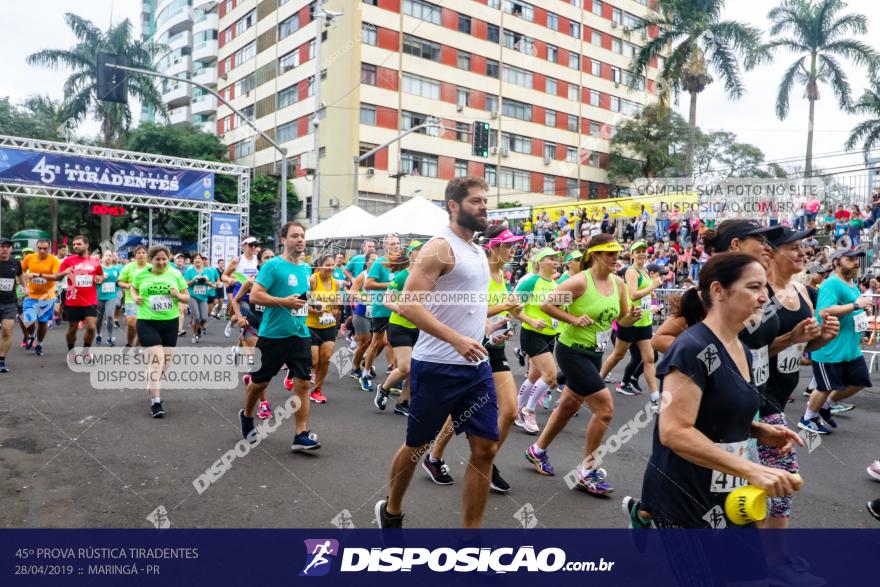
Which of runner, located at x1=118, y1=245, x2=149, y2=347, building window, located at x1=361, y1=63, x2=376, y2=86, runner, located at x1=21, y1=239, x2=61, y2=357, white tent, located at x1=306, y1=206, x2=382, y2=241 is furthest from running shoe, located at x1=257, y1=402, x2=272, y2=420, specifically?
building window, located at x1=361, y1=63, x2=376, y2=86

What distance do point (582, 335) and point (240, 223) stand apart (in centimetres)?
2038

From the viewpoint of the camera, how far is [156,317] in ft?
23.3

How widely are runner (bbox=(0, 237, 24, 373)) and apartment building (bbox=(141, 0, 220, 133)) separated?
48141 mm

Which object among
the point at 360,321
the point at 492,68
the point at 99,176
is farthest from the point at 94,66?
the point at 360,321

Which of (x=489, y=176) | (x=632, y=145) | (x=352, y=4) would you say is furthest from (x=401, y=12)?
(x=632, y=145)

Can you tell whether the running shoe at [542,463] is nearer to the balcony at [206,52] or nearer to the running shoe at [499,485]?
the running shoe at [499,485]

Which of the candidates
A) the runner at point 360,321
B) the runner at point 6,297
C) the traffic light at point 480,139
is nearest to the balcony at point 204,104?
the traffic light at point 480,139

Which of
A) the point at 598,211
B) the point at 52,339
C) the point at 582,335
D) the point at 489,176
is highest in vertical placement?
the point at 489,176

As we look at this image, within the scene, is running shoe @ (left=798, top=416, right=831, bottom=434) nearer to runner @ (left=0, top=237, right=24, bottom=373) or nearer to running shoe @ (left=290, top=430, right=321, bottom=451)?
running shoe @ (left=290, top=430, right=321, bottom=451)

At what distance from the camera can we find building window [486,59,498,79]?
1780 inches

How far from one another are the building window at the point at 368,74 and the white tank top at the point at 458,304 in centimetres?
3768

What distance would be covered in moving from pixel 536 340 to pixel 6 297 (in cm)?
749

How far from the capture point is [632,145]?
46.0 m

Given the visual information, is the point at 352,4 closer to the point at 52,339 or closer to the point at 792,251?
the point at 52,339
